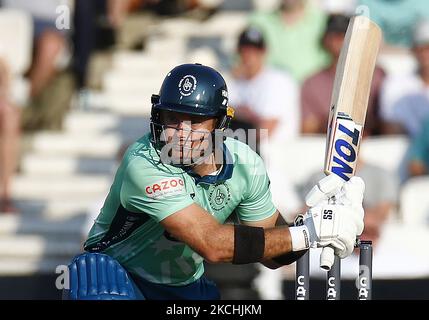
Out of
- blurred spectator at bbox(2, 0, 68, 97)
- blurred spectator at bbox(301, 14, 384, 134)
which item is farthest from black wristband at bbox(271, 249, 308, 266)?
blurred spectator at bbox(2, 0, 68, 97)

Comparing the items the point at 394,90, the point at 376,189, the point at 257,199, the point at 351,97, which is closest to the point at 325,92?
the point at 394,90

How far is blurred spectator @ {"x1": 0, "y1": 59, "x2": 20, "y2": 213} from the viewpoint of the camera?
8.73m

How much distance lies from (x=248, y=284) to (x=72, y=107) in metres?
2.94

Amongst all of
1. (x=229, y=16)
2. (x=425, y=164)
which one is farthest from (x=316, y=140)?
(x=229, y=16)

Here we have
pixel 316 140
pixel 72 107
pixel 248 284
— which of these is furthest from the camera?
pixel 72 107

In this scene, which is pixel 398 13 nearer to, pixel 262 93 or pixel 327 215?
pixel 262 93

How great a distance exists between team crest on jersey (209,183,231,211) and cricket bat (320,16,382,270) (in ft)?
1.45

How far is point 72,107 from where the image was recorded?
31.4ft

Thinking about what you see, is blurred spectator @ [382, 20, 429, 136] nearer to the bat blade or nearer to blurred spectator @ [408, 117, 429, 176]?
→ blurred spectator @ [408, 117, 429, 176]

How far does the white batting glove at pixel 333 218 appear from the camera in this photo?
15.2 feet

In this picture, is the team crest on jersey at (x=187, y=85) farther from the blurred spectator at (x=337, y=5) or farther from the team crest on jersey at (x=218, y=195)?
the blurred spectator at (x=337, y=5)

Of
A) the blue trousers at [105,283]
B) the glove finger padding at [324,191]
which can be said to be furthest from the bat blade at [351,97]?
the blue trousers at [105,283]
